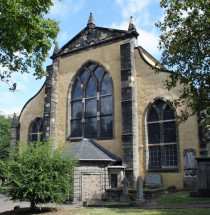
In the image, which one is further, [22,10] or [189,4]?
[22,10]

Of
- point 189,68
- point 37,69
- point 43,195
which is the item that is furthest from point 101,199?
point 189,68

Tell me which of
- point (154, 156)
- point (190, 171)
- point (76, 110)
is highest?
point (76, 110)

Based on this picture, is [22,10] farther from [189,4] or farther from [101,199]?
[101,199]

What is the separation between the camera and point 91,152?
1822 centimetres

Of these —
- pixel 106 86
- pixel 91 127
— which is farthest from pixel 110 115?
pixel 106 86

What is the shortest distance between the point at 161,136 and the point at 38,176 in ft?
31.8

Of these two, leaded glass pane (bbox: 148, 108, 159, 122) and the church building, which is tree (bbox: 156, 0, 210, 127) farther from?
leaded glass pane (bbox: 148, 108, 159, 122)

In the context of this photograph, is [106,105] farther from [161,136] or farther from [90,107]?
[161,136]

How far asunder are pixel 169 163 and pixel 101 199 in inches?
196

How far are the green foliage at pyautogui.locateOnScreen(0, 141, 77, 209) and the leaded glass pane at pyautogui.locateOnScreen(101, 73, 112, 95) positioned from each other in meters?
9.83

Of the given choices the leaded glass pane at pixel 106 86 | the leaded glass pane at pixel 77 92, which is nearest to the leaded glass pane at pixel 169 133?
the leaded glass pane at pixel 106 86

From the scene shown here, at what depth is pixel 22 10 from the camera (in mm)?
12508

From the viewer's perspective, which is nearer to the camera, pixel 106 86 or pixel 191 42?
pixel 191 42

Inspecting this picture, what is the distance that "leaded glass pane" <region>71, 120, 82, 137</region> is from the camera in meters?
22.3
